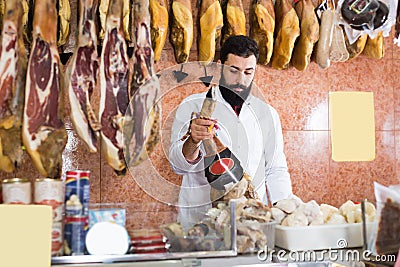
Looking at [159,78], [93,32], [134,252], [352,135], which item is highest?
[93,32]

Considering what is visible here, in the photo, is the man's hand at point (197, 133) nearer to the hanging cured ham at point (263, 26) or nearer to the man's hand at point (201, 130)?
the man's hand at point (201, 130)

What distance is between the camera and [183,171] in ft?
5.46

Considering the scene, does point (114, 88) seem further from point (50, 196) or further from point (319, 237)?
point (319, 237)

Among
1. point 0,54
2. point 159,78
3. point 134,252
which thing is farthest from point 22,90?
point 134,252

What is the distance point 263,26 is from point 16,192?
1.21 m

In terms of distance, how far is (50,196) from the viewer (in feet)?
3.58

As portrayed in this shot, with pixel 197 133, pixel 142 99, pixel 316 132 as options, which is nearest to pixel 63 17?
pixel 142 99

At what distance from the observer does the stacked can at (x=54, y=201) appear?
108 centimetres

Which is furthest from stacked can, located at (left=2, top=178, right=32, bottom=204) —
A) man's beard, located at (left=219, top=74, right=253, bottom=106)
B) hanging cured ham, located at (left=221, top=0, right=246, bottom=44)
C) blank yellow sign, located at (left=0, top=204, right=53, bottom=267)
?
hanging cured ham, located at (left=221, top=0, right=246, bottom=44)

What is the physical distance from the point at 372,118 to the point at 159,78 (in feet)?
3.94

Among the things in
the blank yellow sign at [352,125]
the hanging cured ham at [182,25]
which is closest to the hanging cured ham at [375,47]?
the blank yellow sign at [352,125]

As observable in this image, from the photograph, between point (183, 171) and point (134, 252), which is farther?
point (183, 171)

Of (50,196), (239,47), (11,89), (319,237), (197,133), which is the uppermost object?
(239,47)

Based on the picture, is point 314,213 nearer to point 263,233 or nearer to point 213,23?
point 263,233
